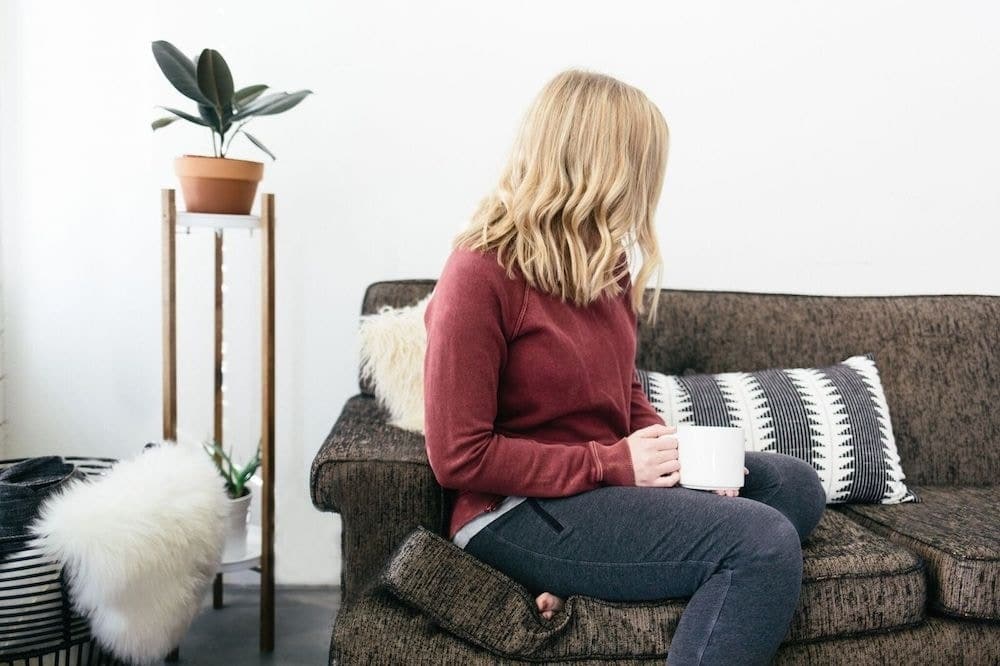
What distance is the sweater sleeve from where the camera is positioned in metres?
1.18

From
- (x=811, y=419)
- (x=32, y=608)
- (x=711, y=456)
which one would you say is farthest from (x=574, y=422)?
(x=32, y=608)

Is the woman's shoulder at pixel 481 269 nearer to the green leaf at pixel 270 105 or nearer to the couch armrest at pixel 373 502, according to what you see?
the couch armrest at pixel 373 502

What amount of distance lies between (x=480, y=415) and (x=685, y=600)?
39 cm

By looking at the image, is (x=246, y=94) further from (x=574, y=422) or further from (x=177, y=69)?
(x=574, y=422)

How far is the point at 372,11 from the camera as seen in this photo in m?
2.16

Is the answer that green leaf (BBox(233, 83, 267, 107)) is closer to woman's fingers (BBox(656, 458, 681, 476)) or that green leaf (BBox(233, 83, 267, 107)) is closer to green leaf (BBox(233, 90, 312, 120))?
green leaf (BBox(233, 90, 312, 120))

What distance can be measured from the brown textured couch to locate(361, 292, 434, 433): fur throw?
0.08 metres

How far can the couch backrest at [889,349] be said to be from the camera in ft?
6.23

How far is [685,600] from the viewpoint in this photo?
48.1 inches

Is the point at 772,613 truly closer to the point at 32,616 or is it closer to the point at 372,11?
the point at 32,616

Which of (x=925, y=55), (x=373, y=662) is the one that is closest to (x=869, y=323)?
(x=925, y=55)

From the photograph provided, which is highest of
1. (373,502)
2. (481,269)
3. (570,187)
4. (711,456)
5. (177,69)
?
(177,69)

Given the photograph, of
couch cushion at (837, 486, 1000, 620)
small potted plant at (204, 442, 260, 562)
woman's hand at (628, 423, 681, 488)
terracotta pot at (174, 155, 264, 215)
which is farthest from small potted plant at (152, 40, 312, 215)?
couch cushion at (837, 486, 1000, 620)

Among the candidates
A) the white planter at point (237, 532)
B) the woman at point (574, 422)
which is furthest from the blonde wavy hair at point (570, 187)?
the white planter at point (237, 532)
